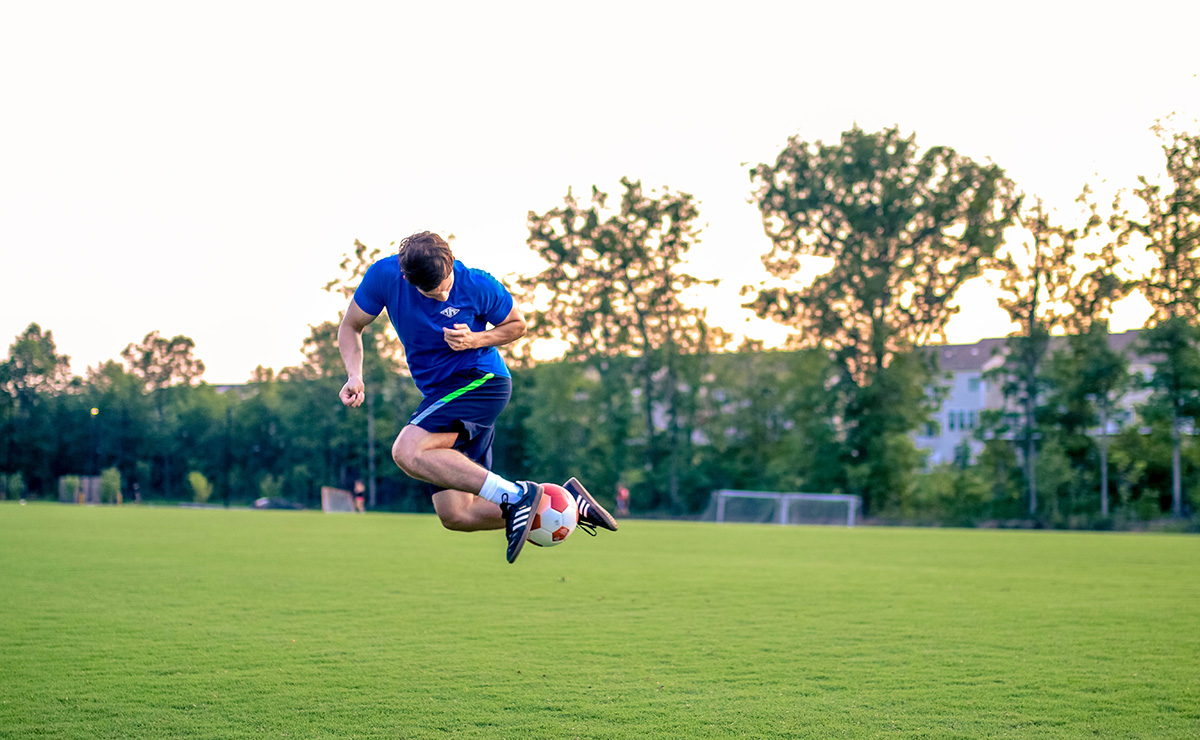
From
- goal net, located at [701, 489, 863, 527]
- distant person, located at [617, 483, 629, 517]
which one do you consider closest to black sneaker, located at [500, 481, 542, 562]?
goal net, located at [701, 489, 863, 527]

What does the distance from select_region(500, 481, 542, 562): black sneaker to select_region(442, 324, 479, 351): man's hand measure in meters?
0.87

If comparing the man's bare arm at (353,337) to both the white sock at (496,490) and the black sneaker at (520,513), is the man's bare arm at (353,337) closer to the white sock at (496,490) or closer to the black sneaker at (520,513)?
the white sock at (496,490)

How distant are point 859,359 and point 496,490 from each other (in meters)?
46.7

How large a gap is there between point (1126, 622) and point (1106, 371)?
128ft

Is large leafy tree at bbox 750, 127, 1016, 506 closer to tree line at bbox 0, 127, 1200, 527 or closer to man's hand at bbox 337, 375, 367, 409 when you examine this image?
tree line at bbox 0, 127, 1200, 527

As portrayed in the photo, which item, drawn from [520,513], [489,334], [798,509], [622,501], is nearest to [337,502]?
[622,501]

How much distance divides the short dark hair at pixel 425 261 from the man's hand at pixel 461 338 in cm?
25

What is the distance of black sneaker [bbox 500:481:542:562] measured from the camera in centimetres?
579

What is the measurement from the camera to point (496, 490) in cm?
603

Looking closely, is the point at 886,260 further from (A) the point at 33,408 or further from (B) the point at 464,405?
(A) the point at 33,408

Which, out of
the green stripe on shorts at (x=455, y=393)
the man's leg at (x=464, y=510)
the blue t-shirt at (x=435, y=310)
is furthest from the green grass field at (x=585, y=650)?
the blue t-shirt at (x=435, y=310)

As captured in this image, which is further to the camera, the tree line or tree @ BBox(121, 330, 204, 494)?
tree @ BBox(121, 330, 204, 494)

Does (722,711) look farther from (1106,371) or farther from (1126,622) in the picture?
(1106,371)

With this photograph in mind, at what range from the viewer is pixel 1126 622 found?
1169 centimetres
